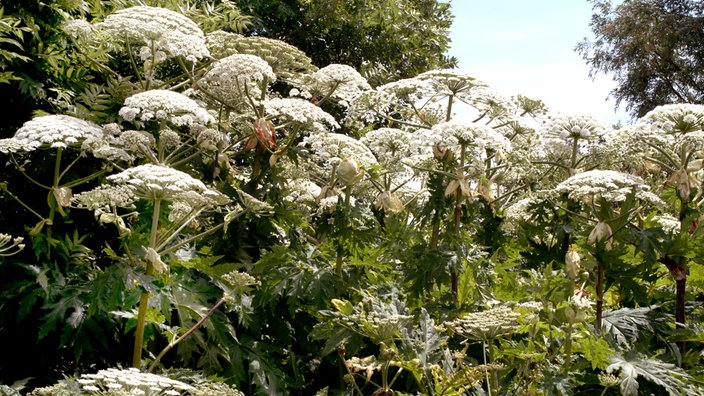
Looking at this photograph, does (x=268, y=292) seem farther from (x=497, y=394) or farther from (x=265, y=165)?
(x=497, y=394)

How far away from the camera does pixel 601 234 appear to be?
10.7 feet

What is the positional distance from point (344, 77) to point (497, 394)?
6.75 feet

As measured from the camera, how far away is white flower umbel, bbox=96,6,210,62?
144 inches

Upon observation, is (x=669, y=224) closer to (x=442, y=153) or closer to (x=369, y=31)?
(x=442, y=153)

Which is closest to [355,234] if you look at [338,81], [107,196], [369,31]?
[338,81]

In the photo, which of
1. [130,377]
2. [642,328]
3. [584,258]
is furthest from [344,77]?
[130,377]

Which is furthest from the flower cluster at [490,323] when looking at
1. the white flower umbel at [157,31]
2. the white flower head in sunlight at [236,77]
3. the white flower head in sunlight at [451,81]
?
the white flower umbel at [157,31]

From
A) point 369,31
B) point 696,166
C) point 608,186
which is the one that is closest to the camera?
point 608,186

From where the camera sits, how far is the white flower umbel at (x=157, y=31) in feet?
12.0

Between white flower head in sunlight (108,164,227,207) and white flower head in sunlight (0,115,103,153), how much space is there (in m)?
0.53

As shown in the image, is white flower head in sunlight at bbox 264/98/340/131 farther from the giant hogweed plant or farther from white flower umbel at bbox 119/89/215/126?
white flower umbel at bbox 119/89/215/126

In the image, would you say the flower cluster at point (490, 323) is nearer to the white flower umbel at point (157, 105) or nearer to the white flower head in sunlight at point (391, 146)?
the white flower head in sunlight at point (391, 146)

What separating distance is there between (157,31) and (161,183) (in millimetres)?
1254

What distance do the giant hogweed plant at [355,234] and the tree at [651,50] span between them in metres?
19.7
